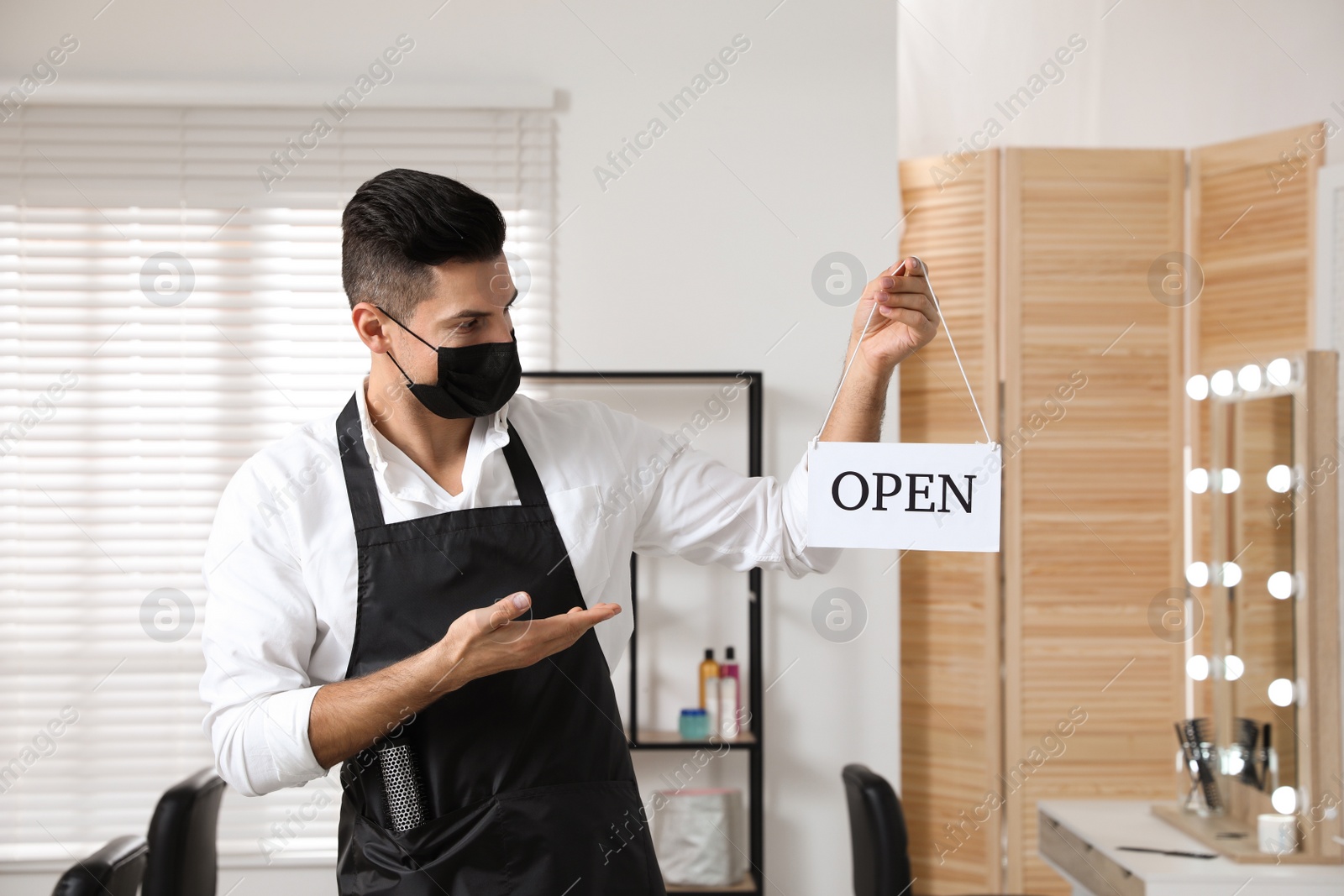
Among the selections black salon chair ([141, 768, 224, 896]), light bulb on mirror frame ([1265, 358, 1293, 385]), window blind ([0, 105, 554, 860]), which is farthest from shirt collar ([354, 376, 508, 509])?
light bulb on mirror frame ([1265, 358, 1293, 385])

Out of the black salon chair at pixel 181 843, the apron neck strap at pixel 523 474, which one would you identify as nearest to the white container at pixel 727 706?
the black salon chair at pixel 181 843

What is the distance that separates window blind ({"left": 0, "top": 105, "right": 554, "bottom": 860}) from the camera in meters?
2.54

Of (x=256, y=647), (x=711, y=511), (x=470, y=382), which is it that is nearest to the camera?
(x=256, y=647)

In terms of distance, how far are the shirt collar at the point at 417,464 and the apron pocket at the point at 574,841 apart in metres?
0.39

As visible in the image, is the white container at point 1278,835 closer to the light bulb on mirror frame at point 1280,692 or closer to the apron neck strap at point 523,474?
the light bulb on mirror frame at point 1280,692

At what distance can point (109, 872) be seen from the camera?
4.85 feet

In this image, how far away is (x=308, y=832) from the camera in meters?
2.53

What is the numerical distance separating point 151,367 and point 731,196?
5.03ft

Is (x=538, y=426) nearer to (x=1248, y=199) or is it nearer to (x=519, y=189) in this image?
(x=519, y=189)

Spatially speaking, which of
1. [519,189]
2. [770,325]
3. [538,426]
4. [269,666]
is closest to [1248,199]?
[770,325]

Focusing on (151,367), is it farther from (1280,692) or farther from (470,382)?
(1280,692)

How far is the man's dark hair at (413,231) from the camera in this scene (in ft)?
4.30

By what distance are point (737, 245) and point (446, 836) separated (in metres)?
1.74

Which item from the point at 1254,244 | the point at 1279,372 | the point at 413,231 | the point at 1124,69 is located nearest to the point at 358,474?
the point at 413,231
